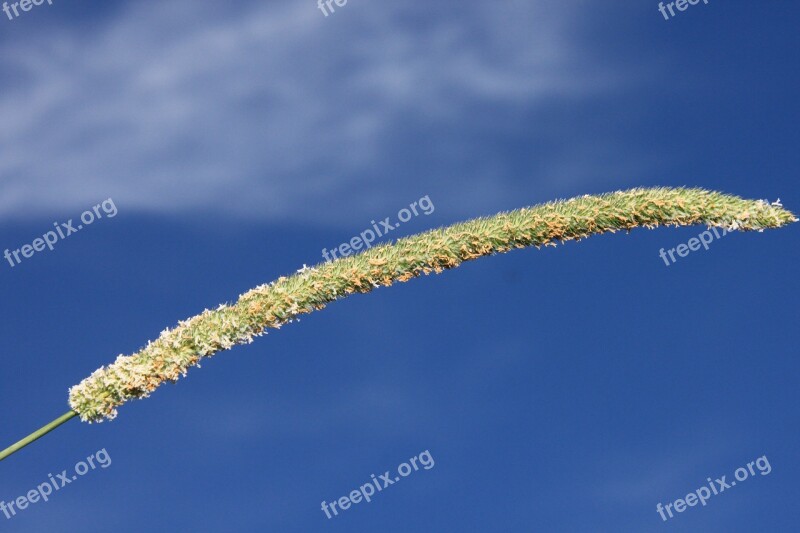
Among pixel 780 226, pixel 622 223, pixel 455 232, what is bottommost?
pixel 780 226

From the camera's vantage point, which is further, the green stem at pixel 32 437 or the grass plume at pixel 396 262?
the grass plume at pixel 396 262

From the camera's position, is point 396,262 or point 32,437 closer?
point 32,437

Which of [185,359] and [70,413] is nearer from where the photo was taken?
[70,413]

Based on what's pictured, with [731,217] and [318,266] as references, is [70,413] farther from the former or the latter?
[731,217]

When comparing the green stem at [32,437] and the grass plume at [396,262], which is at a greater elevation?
the grass plume at [396,262]

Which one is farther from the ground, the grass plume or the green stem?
the grass plume

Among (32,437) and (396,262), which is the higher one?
(396,262)

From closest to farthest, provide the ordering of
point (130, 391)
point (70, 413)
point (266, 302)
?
point (70, 413), point (130, 391), point (266, 302)

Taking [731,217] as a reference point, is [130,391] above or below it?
above

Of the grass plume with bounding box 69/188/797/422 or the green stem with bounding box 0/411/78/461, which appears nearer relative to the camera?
the green stem with bounding box 0/411/78/461

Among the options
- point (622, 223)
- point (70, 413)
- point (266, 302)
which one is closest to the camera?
point (70, 413)

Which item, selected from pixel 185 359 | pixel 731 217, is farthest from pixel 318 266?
pixel 731 217
